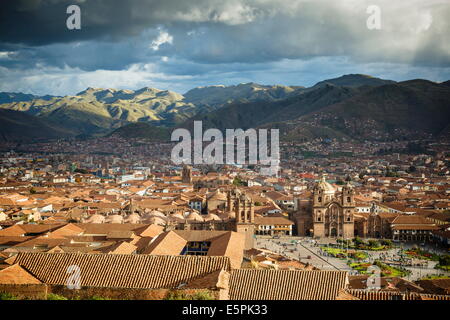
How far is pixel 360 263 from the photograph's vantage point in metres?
32.8

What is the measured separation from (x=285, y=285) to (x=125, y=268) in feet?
15.9

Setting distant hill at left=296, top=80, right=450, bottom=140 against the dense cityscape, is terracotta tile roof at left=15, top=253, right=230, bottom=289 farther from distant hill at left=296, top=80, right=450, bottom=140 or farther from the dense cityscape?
distant hill at left=296, top=80, right=450, bottom=140

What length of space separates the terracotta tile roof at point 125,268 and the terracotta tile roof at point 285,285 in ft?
3.01

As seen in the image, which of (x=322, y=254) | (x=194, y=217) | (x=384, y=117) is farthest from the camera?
(x=384, y=117)

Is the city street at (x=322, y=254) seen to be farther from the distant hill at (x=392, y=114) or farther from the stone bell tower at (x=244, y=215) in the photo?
the distant hill at (x=392, y=114)

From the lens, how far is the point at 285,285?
1474 cm

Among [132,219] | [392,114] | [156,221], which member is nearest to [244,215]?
[156,221]

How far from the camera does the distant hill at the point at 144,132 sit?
176875 mm

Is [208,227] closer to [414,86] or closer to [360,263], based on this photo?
[360,263]

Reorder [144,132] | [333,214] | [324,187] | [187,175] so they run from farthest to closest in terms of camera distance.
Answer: [144,132]
[187,175]
[324,187]
[333,214]

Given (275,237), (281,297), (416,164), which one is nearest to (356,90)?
(416,164)

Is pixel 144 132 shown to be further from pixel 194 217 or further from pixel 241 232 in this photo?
pixel 241 232

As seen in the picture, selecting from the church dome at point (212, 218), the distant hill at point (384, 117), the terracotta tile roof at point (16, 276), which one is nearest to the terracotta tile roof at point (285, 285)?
the terracotta tile roof at point (16, 276)
